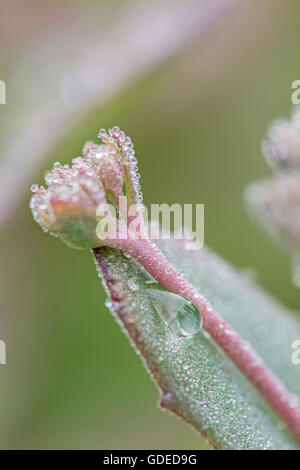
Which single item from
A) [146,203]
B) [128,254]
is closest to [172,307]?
[128,254]

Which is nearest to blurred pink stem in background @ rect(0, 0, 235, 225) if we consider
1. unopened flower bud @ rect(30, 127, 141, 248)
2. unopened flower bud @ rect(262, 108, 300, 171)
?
unopened flower bud @ rect(262, 108, 300, 171)

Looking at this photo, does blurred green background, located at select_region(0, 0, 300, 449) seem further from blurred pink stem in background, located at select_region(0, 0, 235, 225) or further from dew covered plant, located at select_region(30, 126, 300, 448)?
dew covered plant, located at select_region(30, 126, 300, 448)

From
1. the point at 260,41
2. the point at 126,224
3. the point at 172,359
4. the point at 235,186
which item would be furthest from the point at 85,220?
the point at 260,41

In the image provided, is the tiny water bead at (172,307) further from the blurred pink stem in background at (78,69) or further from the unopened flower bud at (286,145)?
the blurred pink stem in background at (78,69)

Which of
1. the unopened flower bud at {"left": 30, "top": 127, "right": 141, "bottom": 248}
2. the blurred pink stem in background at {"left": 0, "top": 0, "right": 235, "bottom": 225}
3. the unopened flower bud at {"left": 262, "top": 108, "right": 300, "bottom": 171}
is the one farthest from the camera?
the blurred pink stem in background at {"left": 0, "top": 0, "right": 235, "bottom": 225}

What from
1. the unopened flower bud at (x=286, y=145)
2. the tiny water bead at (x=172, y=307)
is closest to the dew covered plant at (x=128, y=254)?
the tiny water bead at (x=172, y=307)

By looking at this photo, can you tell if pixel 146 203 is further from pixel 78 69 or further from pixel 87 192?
pixel 87 192
